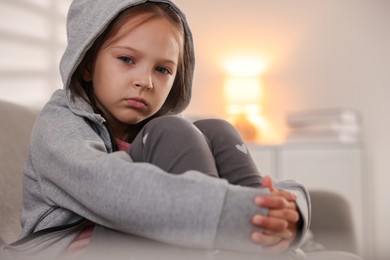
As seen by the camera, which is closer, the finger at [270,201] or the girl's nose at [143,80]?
the finger at [270,201]

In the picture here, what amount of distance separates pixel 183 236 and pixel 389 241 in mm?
2966

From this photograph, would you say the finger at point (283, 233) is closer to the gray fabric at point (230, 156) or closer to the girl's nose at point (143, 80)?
the gray fabric at point (230, 156)

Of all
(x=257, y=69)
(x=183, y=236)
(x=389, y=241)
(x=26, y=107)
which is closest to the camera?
(x=183, y=236)

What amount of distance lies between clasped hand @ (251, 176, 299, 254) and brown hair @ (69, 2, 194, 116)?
0.46m

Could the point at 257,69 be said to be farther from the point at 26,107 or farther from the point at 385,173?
the point at 26,107

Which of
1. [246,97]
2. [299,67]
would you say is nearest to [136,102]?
[246,97]

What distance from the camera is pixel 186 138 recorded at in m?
0.83

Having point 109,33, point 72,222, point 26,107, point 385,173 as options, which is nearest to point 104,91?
point 109,33

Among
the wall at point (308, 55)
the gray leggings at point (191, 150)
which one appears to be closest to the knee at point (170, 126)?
the gray leggings at point (191, 150)

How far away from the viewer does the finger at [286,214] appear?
2.50 feet

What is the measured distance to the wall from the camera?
358cm

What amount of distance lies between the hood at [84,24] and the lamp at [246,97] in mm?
2373

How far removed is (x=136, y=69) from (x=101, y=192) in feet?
1.07

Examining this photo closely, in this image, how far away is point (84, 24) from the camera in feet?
3.66
